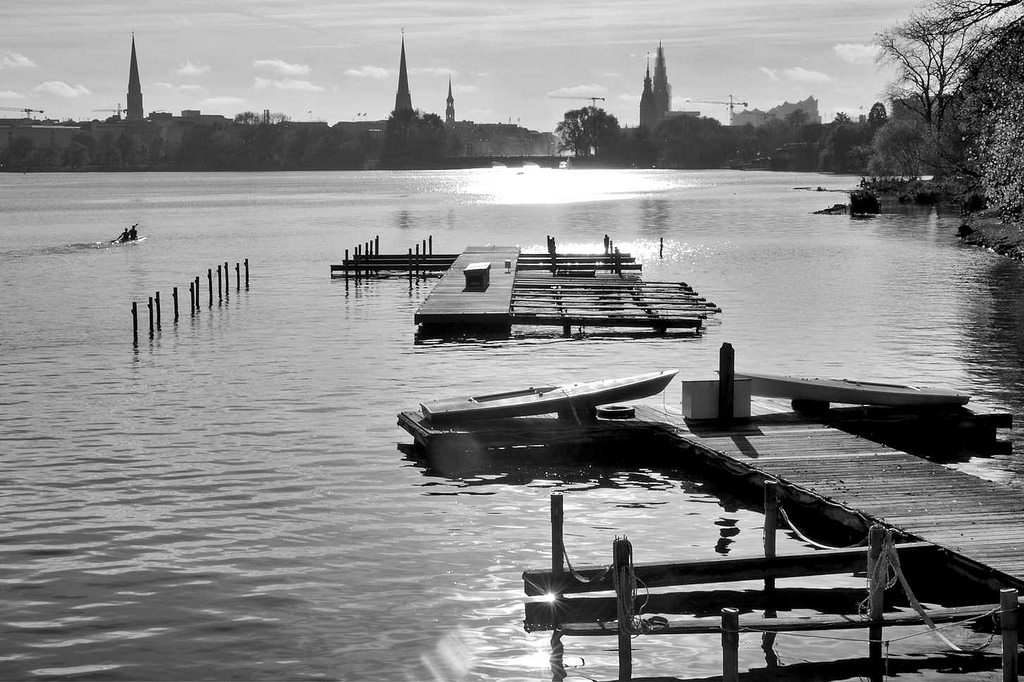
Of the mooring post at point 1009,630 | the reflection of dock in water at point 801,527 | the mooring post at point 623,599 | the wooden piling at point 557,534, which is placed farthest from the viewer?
the wooden piling at point 557,534

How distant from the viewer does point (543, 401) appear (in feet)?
96.8

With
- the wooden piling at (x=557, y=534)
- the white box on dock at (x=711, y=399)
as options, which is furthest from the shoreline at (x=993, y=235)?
the wooden piling at (x=557, y=534)

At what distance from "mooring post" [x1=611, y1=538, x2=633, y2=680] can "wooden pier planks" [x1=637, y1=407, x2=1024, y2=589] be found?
5.40m

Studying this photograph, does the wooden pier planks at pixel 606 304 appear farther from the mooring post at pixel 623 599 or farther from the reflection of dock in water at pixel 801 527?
the mooring post at pixel 623 599

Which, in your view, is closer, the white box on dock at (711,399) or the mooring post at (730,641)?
the mooring post at (730,641)

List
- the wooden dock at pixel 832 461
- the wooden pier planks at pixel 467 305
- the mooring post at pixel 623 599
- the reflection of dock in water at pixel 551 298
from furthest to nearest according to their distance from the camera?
1. the reflection of dock in water at pixel 551 298
2. the wooden pier planks at pixel 467 305
3. the wooden dock at pixel 832 461
4. the mooring post at pixel 623 599

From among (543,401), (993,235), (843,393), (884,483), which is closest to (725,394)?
(843,393)

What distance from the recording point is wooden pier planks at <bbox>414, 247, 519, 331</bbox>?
49.1 metres

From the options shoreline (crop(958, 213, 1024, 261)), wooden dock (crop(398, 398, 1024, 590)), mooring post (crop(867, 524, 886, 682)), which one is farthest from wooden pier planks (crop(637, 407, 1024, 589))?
shoreline (crop(958, 213, 1024, 261))

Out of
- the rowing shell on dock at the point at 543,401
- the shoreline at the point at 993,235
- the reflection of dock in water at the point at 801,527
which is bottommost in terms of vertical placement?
the reflection of dock in water at the point at 801,527

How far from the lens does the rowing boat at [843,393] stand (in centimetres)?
3014

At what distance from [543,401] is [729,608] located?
1321cm

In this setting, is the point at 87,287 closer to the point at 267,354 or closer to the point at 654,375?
the point at 267,354

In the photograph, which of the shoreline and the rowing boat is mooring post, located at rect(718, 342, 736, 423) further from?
the shoreline
